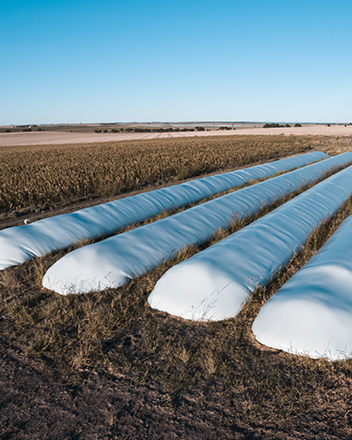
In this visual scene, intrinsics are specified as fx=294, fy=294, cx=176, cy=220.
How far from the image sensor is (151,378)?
2.76m

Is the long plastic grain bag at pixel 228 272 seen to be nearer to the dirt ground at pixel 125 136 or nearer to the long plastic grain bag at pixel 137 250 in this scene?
the long plastic grain bag at pixel 137 250

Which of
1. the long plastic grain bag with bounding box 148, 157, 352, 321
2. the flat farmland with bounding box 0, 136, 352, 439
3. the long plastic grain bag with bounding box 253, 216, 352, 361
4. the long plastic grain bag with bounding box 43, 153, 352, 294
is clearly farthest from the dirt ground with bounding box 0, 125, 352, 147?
the long plastic grain bag with bounding box 253, 216, 352, 361

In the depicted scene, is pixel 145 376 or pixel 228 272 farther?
pixel 228 272

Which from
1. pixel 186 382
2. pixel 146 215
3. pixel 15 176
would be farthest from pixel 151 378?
pixel 15 176

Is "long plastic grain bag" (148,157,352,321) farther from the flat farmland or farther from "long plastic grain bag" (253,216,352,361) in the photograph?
"long plastic grain bag" (253,216,352,361)

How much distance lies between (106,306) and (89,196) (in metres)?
7.65

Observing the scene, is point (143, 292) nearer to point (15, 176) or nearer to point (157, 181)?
point (157, 181)

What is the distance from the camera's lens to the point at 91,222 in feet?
21.2

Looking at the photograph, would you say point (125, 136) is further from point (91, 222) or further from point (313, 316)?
point (313, 316)

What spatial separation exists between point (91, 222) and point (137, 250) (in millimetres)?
2120

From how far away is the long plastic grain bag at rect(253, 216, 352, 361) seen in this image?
280 cm

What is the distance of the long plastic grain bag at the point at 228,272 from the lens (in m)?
→ 3.55

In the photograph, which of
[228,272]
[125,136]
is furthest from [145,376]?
[125,136]

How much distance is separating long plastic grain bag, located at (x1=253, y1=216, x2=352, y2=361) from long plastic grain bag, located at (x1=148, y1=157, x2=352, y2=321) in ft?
1.46
